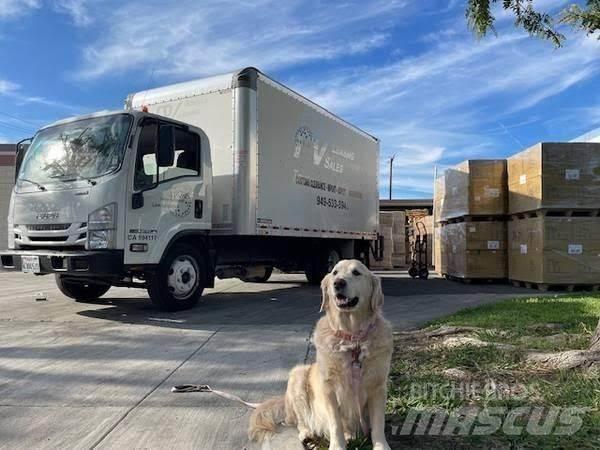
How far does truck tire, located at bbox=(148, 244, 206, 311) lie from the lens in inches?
313

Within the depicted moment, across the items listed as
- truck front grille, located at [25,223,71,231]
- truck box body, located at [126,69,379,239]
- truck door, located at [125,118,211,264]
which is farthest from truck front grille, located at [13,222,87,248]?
truck box body, located at [126,69,379,239]

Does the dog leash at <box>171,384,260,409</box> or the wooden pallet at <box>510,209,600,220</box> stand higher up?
the wooden pallet at <box>510,209,600,220</box>

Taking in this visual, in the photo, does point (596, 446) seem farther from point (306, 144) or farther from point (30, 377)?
point (306, 144)

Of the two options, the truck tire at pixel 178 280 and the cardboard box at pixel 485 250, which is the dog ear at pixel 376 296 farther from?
the cardboard box at pixel 485 250

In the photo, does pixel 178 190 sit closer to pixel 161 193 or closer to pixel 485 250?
pixel 161 193

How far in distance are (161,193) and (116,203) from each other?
0.85 meters

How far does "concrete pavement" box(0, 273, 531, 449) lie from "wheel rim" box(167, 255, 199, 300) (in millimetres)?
366

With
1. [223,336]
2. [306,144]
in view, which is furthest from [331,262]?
[223,336]

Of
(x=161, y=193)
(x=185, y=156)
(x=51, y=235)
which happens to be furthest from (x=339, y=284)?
(x=185, y=156)

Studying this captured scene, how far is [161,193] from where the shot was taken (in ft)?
25.6

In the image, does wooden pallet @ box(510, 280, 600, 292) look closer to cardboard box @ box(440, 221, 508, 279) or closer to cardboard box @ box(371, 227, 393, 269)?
cardboard box @ box(440, 221, 508, 279)

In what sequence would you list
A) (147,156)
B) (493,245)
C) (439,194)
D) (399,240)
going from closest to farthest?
(147,156) → (493,245) → (439,194) → (399,240)

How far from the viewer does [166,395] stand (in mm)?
4191

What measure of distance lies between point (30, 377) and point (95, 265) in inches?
93.2
